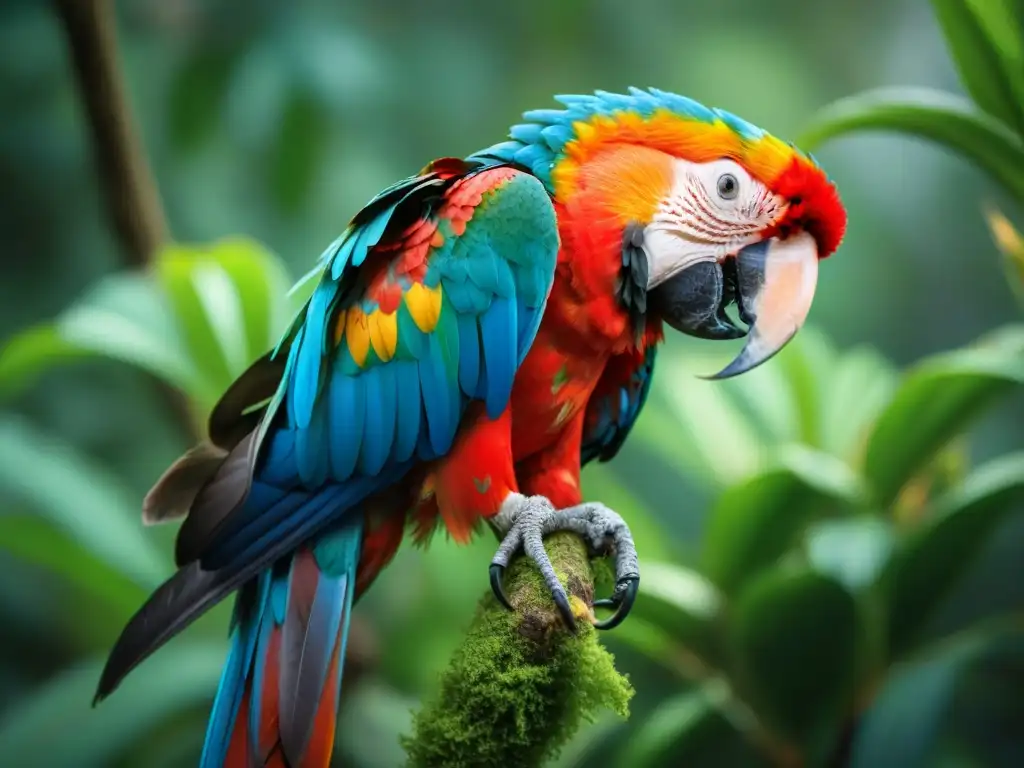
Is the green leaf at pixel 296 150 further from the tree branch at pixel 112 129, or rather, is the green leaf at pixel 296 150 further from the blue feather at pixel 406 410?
the blue feather at pixel 406 410

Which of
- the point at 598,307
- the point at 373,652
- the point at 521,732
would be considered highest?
the point at 598,307

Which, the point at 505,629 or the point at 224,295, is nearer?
the point at 505,629

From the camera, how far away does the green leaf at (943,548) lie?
1435 millimetres

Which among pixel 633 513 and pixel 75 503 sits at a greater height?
pixel 75 503

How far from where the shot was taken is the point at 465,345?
A: 94 cm

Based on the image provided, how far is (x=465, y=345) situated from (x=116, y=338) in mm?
796

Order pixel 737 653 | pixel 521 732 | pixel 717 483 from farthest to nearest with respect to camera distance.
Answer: pixel 717 483
pixel 737 653
pixel 521 732

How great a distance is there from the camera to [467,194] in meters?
0.96

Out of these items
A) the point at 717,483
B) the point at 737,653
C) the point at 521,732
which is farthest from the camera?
the point at 717,483

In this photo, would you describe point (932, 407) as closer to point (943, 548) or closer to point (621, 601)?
point (943, 548)

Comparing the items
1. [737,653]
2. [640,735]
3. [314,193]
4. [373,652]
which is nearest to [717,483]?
[737,653]

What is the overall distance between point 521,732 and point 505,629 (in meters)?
0.09

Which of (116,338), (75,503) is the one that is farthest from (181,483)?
(75,503)

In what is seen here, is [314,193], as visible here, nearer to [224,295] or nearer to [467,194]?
[224,295]
